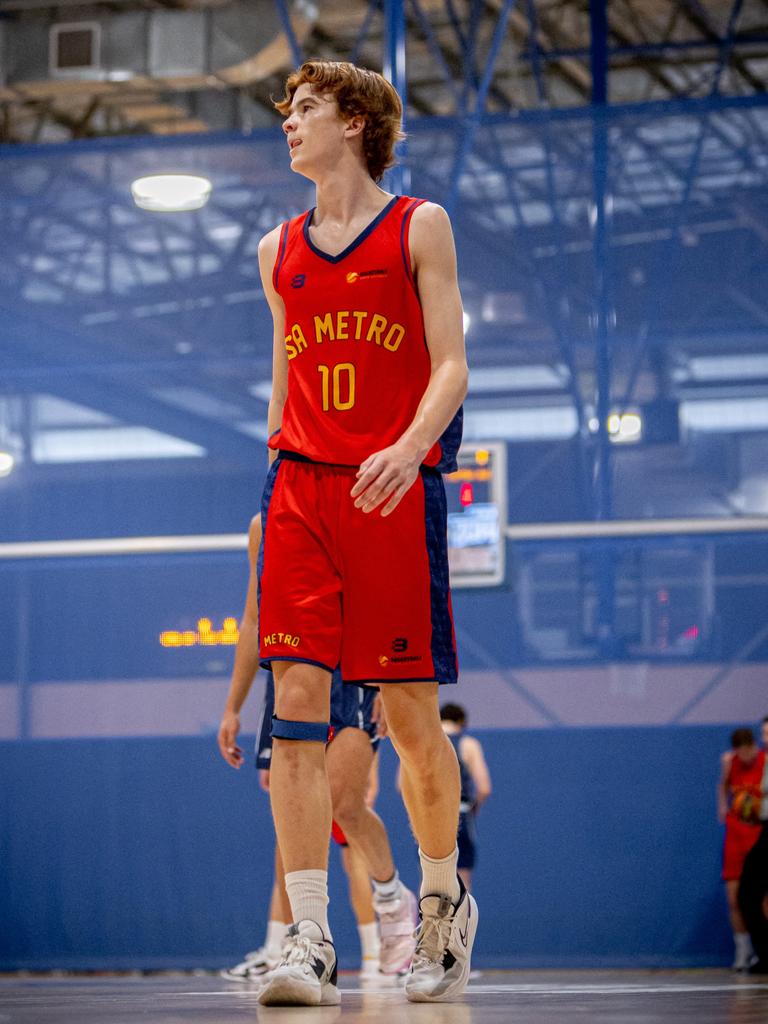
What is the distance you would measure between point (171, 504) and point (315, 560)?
6742 millimetres

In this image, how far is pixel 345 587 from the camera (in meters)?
2.66

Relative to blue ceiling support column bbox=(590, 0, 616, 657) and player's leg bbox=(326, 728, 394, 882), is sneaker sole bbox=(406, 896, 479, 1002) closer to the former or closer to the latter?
player's leg bbox=(326, 728, 394, 882)

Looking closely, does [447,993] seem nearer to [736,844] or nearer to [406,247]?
[406,247]

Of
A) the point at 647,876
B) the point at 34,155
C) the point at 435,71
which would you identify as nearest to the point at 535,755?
the point at 647,876

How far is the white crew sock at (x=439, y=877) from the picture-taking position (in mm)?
2768

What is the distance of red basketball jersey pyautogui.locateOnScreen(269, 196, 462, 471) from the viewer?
272cm

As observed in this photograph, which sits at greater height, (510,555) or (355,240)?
(355,240)

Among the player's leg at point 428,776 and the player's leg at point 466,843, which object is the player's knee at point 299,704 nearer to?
the player's leg at point 428,776

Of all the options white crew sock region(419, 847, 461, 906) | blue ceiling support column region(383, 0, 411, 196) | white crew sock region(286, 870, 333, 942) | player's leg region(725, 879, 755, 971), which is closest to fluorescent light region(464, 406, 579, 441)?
blue ceiling support column region(383, 0, 411, 196)

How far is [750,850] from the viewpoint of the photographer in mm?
7562

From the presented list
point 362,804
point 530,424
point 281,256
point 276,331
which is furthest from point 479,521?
point 281,256

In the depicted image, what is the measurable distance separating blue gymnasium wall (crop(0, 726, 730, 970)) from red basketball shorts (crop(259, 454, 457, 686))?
232 inches

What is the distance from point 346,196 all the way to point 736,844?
19.6 ft

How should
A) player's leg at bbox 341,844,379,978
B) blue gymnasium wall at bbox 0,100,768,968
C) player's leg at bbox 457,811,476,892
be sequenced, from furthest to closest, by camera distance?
blue gymnasium wall at bbox 0,100,768,968, player's leg at bbox 457,811,476,892, player's leg at bbox 341,844,379,978
